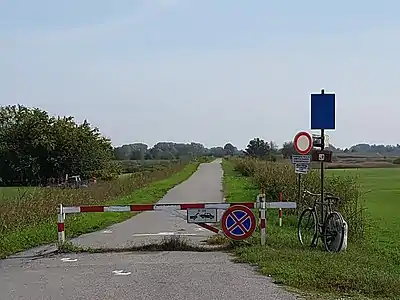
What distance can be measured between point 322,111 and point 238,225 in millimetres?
2998

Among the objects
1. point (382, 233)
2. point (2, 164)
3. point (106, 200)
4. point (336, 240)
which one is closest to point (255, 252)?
point (336, 240)

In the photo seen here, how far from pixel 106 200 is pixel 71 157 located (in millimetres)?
30712

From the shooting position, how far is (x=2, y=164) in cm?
6209

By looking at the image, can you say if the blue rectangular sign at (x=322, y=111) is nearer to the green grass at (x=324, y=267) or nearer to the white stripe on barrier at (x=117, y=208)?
the green grass at (x=324, y=267)

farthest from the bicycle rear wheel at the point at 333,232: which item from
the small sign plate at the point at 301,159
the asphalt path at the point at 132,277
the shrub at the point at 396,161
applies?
the shrub at the point at 396,161

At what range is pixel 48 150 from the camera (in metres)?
59.2

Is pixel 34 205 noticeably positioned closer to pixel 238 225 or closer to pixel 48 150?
pixel 238 225

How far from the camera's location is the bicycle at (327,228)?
520 inches

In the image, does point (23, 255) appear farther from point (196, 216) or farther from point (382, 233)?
point (382, 233)

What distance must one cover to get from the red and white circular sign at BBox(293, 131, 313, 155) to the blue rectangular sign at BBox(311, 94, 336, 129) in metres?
0.99

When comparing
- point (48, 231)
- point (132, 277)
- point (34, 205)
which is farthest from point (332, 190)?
point (132, 277)

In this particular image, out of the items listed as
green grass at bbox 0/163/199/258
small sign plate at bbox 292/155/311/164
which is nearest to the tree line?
green grass at bbox 0/163/199/258

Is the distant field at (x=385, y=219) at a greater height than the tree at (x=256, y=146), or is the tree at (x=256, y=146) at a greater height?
the tree at (x=256, y=146)

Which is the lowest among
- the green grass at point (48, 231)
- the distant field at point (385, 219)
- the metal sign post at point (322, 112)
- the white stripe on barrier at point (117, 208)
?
the distant field at point (385, 219)
